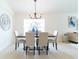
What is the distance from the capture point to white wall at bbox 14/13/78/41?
8930mm

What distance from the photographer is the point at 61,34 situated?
9078 mm

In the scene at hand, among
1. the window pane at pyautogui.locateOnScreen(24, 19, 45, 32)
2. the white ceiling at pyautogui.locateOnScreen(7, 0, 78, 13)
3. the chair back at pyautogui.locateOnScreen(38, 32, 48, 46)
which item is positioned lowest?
the chair back at pyautogui.locateOnScreen(38, 32, 48, 46)

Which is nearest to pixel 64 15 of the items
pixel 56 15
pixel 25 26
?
pixel 56 15

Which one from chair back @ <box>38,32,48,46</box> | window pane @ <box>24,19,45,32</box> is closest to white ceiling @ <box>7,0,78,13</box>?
window pane @ <box>24,19,45,32</box>

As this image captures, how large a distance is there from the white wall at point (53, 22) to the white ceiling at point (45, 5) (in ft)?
1.74

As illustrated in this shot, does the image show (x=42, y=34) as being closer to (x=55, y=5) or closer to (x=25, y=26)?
(x=55, y=5)

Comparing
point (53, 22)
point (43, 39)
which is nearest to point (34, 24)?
point (53, 22)

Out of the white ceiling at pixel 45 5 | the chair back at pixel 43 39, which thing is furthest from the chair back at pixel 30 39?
the white ceiling at pixel 45 5

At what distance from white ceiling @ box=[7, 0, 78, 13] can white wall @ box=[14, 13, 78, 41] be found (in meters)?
0.53

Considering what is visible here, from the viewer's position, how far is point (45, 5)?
7.77m

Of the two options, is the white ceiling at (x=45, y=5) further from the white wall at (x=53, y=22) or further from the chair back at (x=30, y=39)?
the chair back at (x=30, y=39)

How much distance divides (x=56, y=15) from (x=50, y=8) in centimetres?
103

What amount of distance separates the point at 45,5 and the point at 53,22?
5.56ft

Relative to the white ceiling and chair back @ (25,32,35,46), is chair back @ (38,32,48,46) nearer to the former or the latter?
chair back @ (25,32,35,46)
